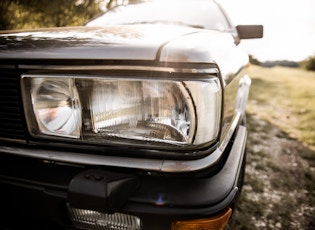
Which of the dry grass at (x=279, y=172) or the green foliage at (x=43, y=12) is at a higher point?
the green foliage at (x=43, y=12)

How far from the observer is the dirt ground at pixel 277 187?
6.89 feet

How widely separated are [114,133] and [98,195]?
0.82 feet

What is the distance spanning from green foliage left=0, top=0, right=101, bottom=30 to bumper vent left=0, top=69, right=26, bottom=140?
837 centimetres

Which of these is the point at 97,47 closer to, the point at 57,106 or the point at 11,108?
the point at 57,106

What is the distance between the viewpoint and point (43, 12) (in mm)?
10211

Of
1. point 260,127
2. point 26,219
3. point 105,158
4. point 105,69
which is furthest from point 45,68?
point 260,127

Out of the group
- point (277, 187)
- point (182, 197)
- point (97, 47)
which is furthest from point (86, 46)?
point (277, 187)

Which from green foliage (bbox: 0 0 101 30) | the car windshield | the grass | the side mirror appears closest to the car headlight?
the car windshield

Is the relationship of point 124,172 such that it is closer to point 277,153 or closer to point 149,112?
point 149,112

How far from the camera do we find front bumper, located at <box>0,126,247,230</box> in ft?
2.99

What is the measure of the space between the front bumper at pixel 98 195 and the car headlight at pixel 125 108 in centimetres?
14

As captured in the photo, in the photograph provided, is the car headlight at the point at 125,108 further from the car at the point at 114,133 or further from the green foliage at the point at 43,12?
the green foliage at the point at 43,12

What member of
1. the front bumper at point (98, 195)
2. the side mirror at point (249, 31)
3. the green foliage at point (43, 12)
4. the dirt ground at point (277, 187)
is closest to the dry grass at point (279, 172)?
the dirt ground at point (277, 187)

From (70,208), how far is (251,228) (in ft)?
5.05
